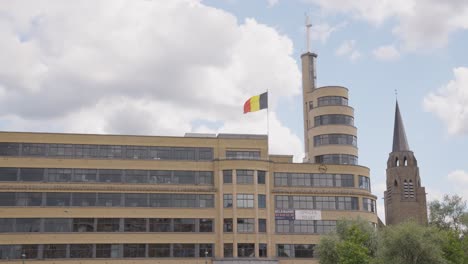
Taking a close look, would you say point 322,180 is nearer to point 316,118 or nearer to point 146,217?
point 316,118

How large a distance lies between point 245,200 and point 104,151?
65.0 feet

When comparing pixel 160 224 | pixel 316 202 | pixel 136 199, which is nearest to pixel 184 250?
pixel 160 224

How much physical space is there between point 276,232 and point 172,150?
17.9 metres

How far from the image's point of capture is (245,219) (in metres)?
91.8

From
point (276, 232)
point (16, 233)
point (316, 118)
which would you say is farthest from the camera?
point (316, 118)

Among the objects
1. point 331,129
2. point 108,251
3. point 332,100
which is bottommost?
point 108,251

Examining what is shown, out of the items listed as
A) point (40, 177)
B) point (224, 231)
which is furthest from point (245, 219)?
point (40, 177)

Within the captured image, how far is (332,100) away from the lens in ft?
333

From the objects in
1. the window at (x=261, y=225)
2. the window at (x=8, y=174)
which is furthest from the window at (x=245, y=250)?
the window at (x=8, y=174)

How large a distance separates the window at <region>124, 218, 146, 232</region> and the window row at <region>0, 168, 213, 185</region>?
5.14 m

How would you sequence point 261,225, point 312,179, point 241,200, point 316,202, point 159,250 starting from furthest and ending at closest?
point 312,179, point 316,202, point 261,225, point 241,200, point 159,250

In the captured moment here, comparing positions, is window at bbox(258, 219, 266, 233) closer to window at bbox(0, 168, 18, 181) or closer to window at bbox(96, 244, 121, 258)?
window at bbox(96, 244, 121, 258)

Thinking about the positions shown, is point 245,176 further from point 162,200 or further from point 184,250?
point 184,250

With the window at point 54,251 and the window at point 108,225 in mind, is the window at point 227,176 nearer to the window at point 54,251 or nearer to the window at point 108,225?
the window at point 108,225
